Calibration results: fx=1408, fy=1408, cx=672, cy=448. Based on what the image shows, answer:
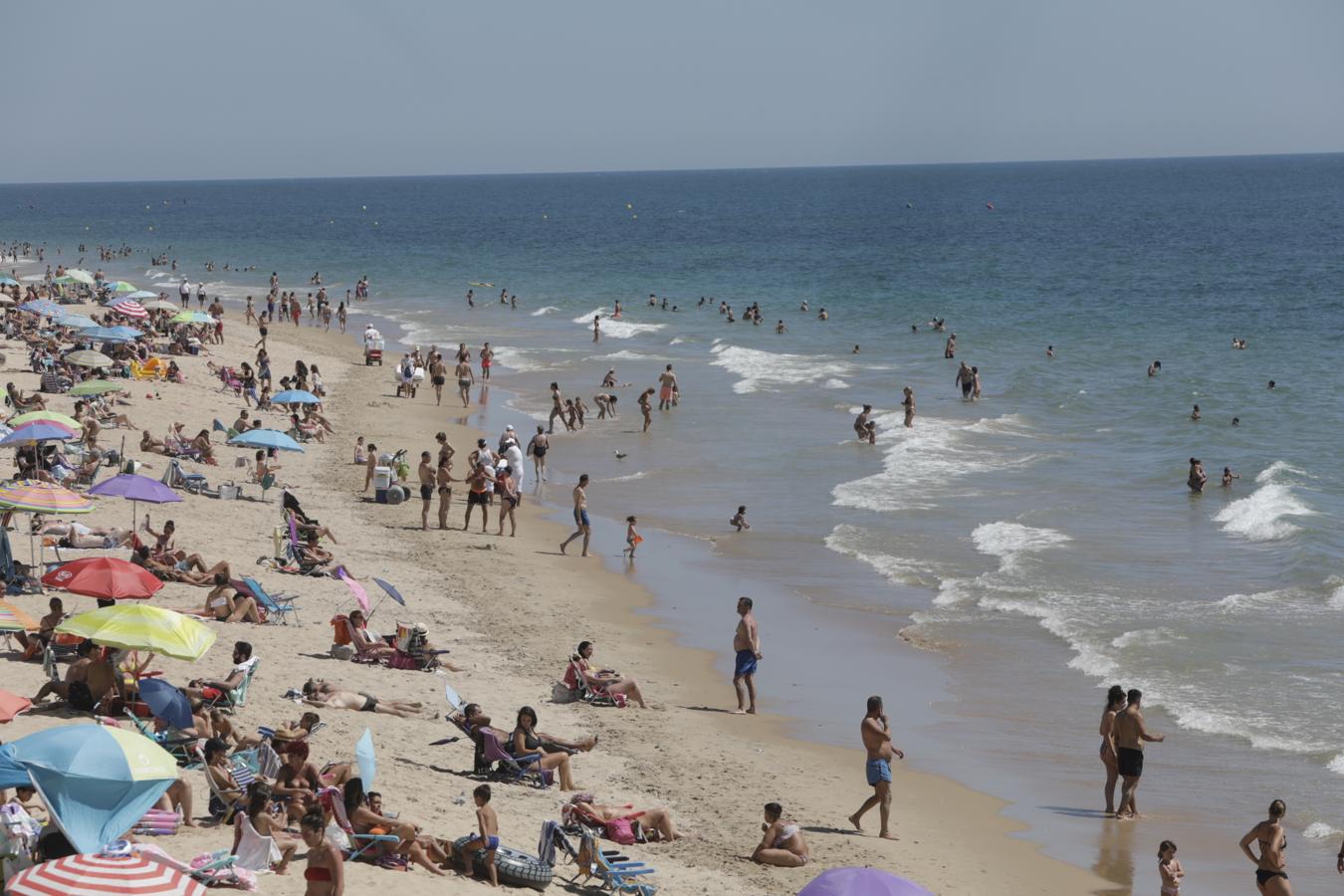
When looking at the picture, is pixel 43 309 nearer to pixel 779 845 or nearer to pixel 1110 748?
pixel 779 845

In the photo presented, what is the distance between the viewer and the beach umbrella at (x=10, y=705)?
10.4m

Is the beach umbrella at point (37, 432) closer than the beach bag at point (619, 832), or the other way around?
the beach bag at point (619, 832)

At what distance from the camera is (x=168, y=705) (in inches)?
438

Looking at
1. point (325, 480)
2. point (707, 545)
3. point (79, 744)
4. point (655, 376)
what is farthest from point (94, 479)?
point (655, 376)

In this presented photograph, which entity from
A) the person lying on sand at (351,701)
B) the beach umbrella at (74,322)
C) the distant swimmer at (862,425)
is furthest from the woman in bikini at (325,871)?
the beach umbrella at (74,322)

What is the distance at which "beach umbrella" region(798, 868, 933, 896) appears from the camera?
8312mm

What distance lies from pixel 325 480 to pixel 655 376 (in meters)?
16.6

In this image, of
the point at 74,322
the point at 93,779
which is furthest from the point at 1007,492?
the point at 74,322

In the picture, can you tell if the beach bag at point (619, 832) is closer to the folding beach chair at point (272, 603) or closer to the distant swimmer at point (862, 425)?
the folding beach chair at point (272, 603)

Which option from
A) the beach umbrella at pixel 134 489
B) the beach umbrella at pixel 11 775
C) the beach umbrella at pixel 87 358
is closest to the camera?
the beach umbrella at pixel 11 775

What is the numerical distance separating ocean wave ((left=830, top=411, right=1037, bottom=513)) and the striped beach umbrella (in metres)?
13.5

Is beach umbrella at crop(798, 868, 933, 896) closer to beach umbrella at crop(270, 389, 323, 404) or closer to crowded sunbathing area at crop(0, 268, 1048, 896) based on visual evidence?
crowded sunbathing area at crop(0, 268, 1048, 896)

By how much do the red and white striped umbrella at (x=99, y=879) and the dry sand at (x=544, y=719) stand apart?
143cm

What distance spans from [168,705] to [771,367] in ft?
106
